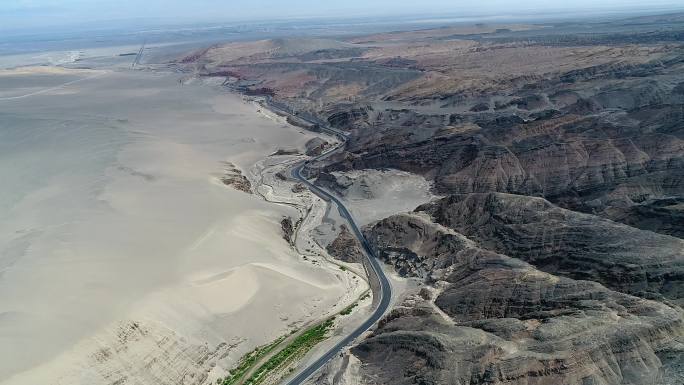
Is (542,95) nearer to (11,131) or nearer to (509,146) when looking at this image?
(509,146)

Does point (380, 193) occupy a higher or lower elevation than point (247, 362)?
higher

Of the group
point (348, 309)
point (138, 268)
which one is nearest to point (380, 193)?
point (348, 309)

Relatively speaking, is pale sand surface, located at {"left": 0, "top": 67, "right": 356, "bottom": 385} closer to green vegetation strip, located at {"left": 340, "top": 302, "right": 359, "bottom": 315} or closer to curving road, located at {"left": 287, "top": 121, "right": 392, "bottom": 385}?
green vegetation strip, located at {"left": 340, "top": 302, "right": 359, "bottom": 315}

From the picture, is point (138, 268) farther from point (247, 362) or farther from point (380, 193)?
point (380, 193)

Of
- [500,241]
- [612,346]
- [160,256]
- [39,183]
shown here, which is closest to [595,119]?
[500,241]

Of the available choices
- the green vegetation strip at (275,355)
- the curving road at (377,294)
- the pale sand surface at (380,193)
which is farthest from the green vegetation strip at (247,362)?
the pale sand surface at (380,193)

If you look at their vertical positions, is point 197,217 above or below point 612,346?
below

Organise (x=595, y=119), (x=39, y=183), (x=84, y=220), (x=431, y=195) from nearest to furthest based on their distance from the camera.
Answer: (x=84, y=220) < (x=431, y=195) < (x=39, y=183) < (x=595, y=119)
